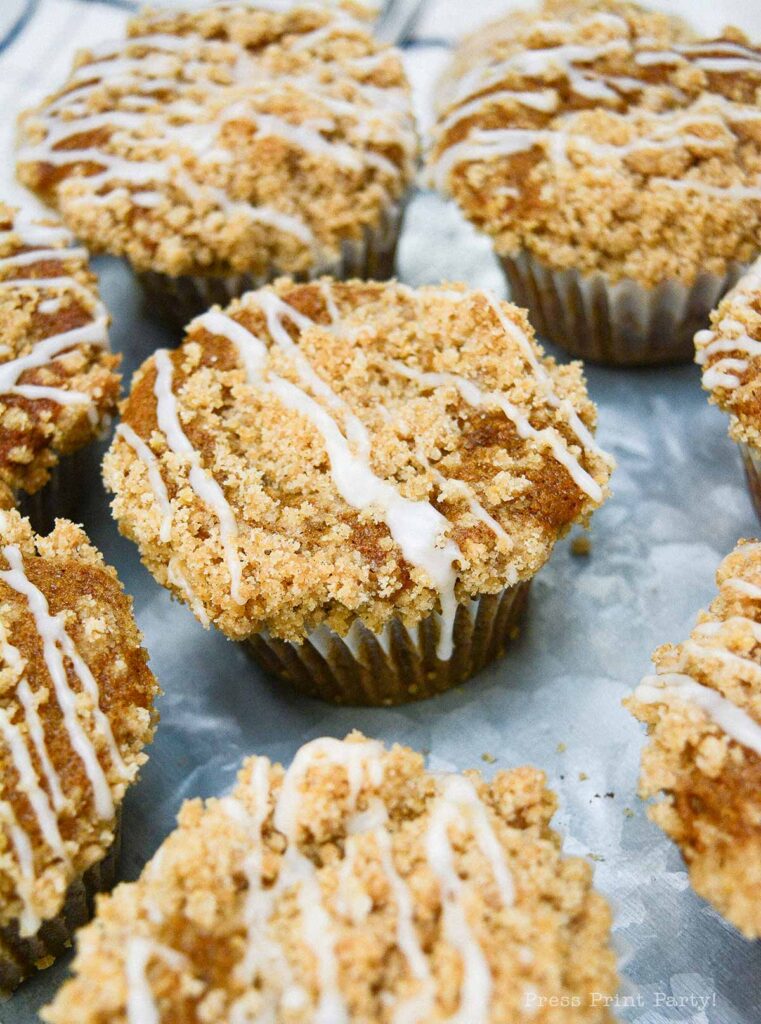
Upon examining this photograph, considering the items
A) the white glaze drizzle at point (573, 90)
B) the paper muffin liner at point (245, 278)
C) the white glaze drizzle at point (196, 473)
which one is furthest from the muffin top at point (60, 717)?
the white glaze drizzle at point (573, 90)

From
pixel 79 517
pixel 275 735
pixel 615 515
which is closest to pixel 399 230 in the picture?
pixel 615 515

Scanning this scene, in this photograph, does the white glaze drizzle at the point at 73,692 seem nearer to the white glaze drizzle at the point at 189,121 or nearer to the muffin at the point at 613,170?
the white glaze drizzle at the point at 189,121

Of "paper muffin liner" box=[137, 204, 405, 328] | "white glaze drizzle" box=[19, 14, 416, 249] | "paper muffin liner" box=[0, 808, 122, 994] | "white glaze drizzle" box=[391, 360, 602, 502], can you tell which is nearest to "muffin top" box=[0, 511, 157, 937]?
"paper muffin liner" box=[0, 808, 122, 994]

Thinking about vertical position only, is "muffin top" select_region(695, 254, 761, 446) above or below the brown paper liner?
above

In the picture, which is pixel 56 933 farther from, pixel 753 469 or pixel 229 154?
pixel 229 154

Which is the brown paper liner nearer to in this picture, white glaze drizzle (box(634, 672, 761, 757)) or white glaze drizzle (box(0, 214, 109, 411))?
white glaze drizzle (box(634, 672, 761, 757))

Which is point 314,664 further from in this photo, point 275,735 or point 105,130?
point 105,130
